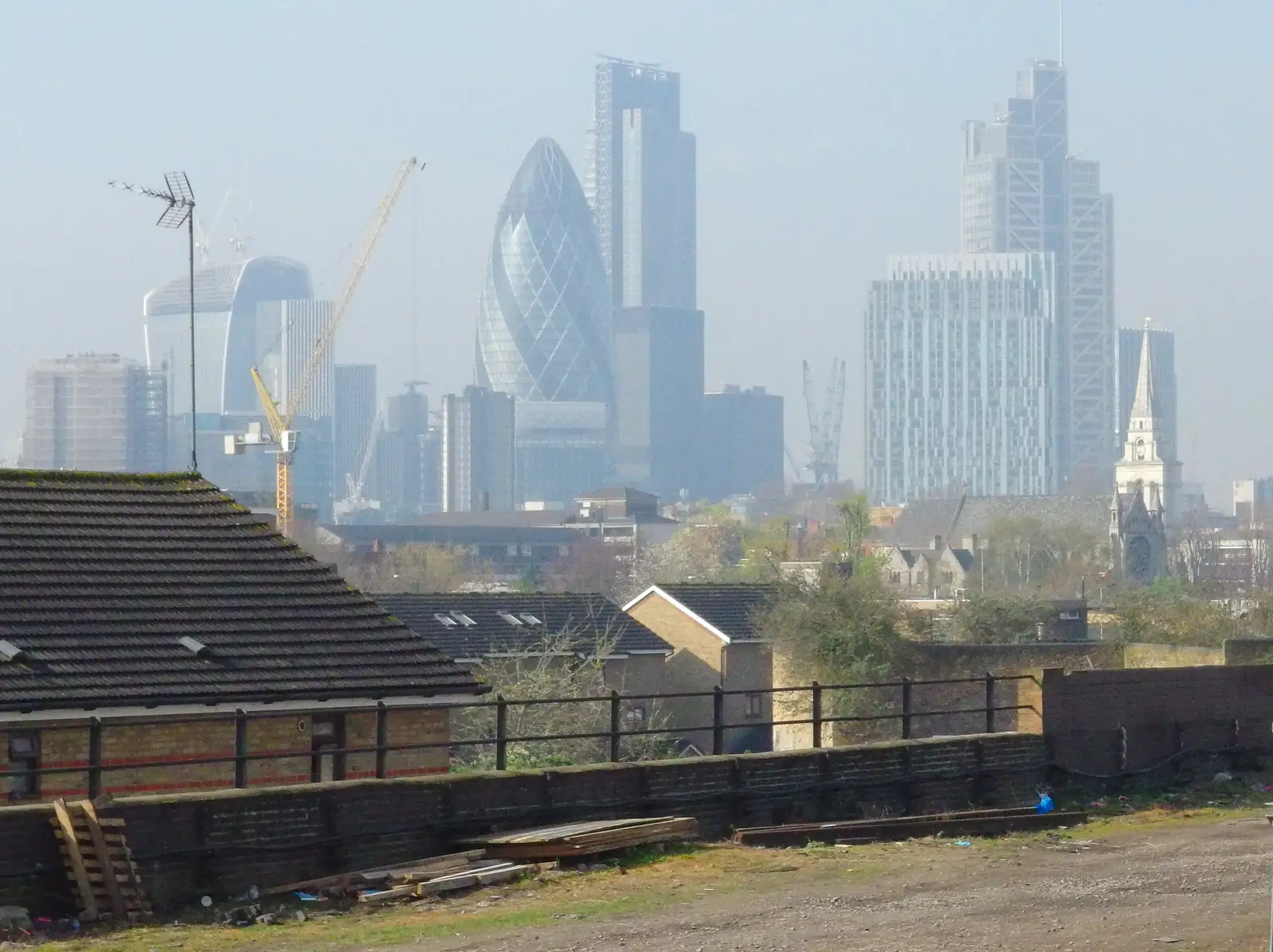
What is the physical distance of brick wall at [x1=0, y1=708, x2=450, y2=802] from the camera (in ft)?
68.4

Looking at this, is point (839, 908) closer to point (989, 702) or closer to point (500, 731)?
point (500, 731)

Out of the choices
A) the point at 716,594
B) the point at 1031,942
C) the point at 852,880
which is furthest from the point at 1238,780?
the point at 716,594

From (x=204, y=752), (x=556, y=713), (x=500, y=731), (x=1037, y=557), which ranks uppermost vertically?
(x=500, y=731)

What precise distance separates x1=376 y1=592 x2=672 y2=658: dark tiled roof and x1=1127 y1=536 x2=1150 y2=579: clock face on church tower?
120m

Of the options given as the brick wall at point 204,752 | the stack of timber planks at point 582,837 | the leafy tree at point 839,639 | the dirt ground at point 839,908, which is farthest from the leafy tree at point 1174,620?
the stack of timber planks at point 582,837

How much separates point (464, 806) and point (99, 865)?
163 inches

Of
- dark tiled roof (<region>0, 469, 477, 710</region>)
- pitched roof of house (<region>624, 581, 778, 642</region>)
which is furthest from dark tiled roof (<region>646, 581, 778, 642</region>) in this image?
dark tiled roof (<region>0, 469, 477, 710</region>)

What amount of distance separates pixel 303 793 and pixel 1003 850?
273 inches

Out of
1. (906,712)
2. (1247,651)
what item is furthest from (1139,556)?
(906,712)

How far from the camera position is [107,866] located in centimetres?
1527

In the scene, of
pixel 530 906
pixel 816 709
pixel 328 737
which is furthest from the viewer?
pixel 328 737

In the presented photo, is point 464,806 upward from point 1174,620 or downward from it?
upward

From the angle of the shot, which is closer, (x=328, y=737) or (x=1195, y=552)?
(x=328, y=737)

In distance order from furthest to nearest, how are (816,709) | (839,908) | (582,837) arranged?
(816,709) → (582,837) → (839,908)
